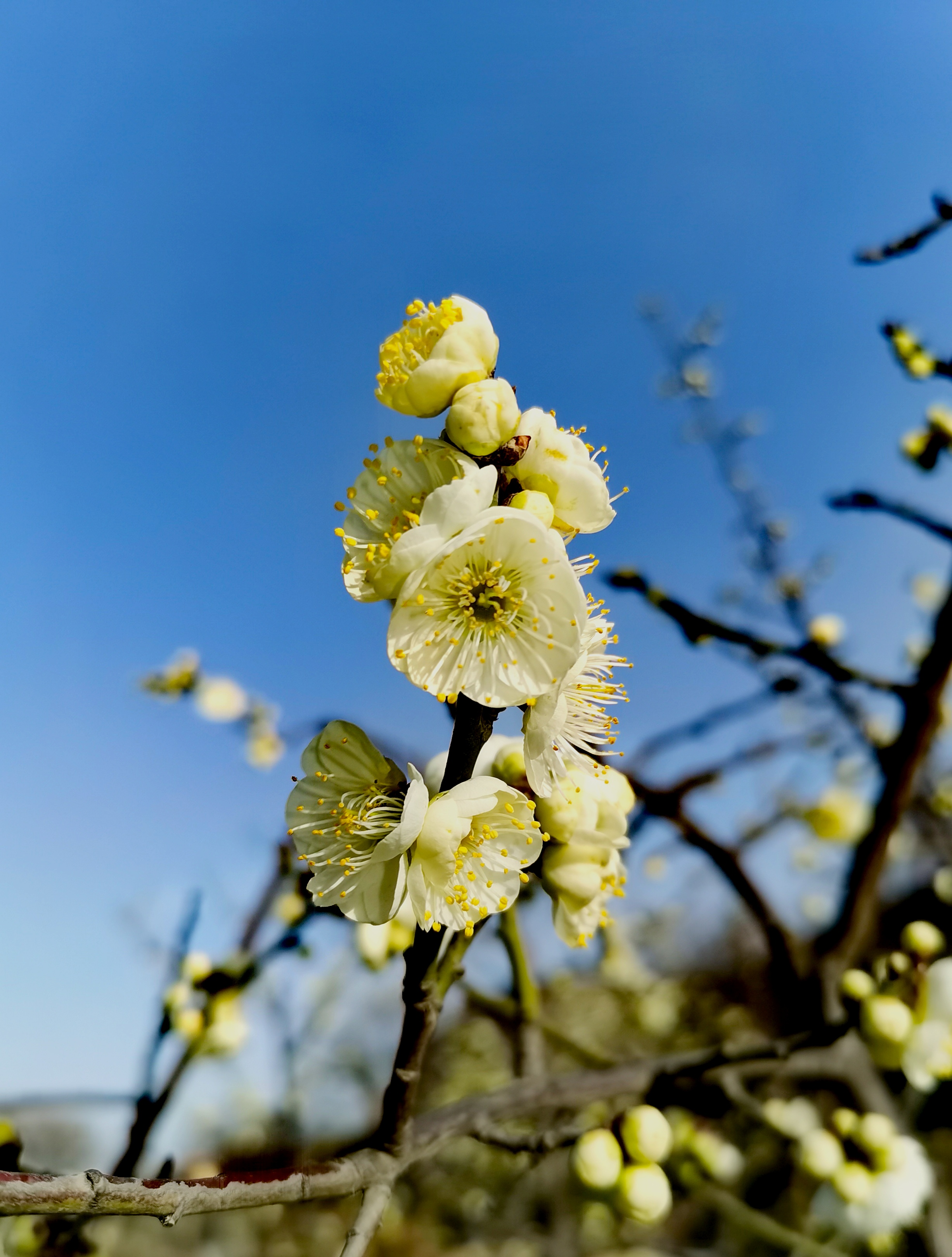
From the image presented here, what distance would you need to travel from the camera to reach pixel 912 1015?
5.88 ft

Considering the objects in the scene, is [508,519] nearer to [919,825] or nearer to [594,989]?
[919,825]

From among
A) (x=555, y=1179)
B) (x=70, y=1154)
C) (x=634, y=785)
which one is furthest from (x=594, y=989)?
(x=634, y=785)

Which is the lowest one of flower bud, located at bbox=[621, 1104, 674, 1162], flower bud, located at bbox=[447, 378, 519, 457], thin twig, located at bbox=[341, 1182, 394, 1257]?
flower bud, located at bbox=[621, 1104, 674, 1162]

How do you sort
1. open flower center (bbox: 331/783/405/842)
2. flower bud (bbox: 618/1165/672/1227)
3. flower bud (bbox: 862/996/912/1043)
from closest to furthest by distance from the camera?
1. open flower center (bbox: 331/783/405/842)
2. flower bud (bbox: 618/1165/672/1227)
3. flower bud (bbox: 862/996/912/1043)

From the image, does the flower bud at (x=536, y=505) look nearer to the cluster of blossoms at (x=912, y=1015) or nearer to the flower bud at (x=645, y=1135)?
the flower bud at (x=645, y=1135)

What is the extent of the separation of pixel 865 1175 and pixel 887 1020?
2.10ft

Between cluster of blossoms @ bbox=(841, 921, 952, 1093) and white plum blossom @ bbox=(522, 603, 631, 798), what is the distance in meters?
1.16

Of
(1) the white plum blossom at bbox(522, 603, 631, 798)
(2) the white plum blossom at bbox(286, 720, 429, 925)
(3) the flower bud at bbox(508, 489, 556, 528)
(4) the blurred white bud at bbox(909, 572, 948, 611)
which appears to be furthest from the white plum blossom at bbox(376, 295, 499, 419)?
(4) the blurred white bud at bbox(909, 572, 948, 611)

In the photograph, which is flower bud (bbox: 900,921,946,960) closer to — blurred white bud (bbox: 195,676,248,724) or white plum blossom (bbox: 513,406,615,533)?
white plum blossom (bbox: 513,406,615,533)

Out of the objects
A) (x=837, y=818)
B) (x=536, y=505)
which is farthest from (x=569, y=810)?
(x=837, y=818)

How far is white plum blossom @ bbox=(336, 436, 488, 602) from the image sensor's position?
0.88 m

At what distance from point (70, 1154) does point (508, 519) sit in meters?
5.22

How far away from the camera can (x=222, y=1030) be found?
1.84 m

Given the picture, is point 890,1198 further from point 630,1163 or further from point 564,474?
point 564,474
